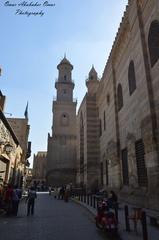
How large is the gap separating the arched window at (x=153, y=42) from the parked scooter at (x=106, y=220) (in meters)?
6.93

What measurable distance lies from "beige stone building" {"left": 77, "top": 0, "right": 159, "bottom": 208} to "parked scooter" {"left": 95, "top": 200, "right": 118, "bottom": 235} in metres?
3.12

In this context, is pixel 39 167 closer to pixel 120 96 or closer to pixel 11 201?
pixel 120 96

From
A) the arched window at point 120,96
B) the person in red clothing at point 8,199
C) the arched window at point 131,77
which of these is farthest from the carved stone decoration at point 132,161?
the person in red clothing at point 8,199

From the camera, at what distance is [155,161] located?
29.2ft

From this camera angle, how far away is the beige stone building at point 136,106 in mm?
9508

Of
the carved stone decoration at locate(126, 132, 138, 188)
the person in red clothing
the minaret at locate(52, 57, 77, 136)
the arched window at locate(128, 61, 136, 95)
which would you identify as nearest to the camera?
the person in red clothing

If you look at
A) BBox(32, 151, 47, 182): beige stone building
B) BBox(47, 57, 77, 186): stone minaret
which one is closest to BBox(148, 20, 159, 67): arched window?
BBox(47, 57, 77, 186): stone minaret

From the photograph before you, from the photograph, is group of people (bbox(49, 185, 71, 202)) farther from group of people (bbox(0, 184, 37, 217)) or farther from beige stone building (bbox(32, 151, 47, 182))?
beige stone building (bbox(32, 151, 47, 182))

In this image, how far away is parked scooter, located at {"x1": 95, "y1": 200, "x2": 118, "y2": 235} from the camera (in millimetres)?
5867

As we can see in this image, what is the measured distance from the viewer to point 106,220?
240 inches

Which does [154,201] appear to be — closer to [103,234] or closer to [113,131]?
[103,234]

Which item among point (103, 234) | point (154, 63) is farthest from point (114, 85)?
point (103, 234)

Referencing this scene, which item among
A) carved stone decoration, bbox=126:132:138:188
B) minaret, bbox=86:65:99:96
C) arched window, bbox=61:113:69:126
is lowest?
carved stone decoration, bbox=126:132:138:188

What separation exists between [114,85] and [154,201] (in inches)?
400
